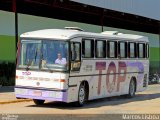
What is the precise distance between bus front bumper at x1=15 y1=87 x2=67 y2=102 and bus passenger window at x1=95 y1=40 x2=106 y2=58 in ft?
10.7

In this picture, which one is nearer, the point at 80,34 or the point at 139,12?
the point at 80,34

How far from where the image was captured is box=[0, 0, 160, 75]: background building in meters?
30.7

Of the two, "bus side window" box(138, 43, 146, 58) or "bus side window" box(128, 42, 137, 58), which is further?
"bus side window" box(138, 43, 146, 58)

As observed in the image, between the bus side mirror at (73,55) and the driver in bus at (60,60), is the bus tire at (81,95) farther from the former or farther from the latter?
the driver in bus at (60,60)

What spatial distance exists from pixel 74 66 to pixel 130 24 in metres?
29.4

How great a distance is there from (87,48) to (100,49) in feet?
4.15

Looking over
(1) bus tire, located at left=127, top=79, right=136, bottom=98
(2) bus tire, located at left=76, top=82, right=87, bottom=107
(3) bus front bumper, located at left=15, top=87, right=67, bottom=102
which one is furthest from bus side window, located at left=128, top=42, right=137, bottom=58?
(3) bus front bumper, located at left=15, top=87, right=67, bottom=102

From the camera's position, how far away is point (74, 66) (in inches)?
775

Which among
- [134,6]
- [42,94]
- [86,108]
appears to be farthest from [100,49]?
[134,6]

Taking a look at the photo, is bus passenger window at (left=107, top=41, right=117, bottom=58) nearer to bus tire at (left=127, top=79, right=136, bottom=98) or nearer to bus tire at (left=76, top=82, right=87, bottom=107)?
bus tire at (left=76, top=82, right=87, bottom=107)

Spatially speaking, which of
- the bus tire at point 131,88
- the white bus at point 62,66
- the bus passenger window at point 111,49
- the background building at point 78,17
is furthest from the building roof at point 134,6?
the white bus at point 62,66

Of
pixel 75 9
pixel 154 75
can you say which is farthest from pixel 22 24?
pixel 154 75

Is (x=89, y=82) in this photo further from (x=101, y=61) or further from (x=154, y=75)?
(x=154, y=75)

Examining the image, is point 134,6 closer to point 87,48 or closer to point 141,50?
point 141,50
